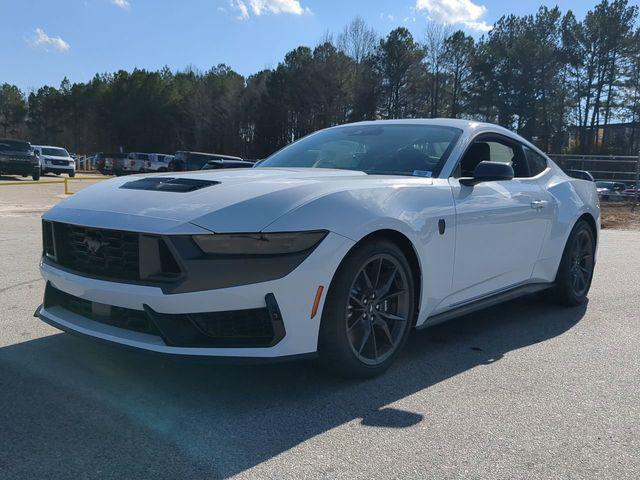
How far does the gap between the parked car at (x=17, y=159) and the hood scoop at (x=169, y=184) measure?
2587cm

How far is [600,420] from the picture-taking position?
10.0 ft

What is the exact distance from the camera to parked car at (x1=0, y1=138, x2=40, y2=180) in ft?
86.0

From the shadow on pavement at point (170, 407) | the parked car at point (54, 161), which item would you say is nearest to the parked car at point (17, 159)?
the parked car at point (54, 161)

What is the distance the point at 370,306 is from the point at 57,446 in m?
1.72

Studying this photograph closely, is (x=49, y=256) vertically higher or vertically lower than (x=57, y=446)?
higher

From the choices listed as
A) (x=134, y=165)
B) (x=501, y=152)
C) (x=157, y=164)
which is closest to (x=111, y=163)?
(x=134, y=165)

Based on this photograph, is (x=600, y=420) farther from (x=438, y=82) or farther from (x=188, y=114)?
(x=188, y=114)

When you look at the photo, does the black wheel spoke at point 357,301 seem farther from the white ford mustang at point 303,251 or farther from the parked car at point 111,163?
the parked car at point 111,163

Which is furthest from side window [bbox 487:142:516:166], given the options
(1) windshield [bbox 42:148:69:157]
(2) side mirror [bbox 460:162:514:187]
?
(1) windshield [bbox 42:148:69:157]

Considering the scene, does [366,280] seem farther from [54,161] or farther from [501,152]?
[54,161]

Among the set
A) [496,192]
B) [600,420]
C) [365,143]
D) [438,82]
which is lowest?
[600,420]

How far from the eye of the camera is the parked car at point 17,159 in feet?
86.0

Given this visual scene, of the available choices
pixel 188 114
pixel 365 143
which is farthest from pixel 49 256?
pixel 188 114

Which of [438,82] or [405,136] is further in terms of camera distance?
[438,82]
